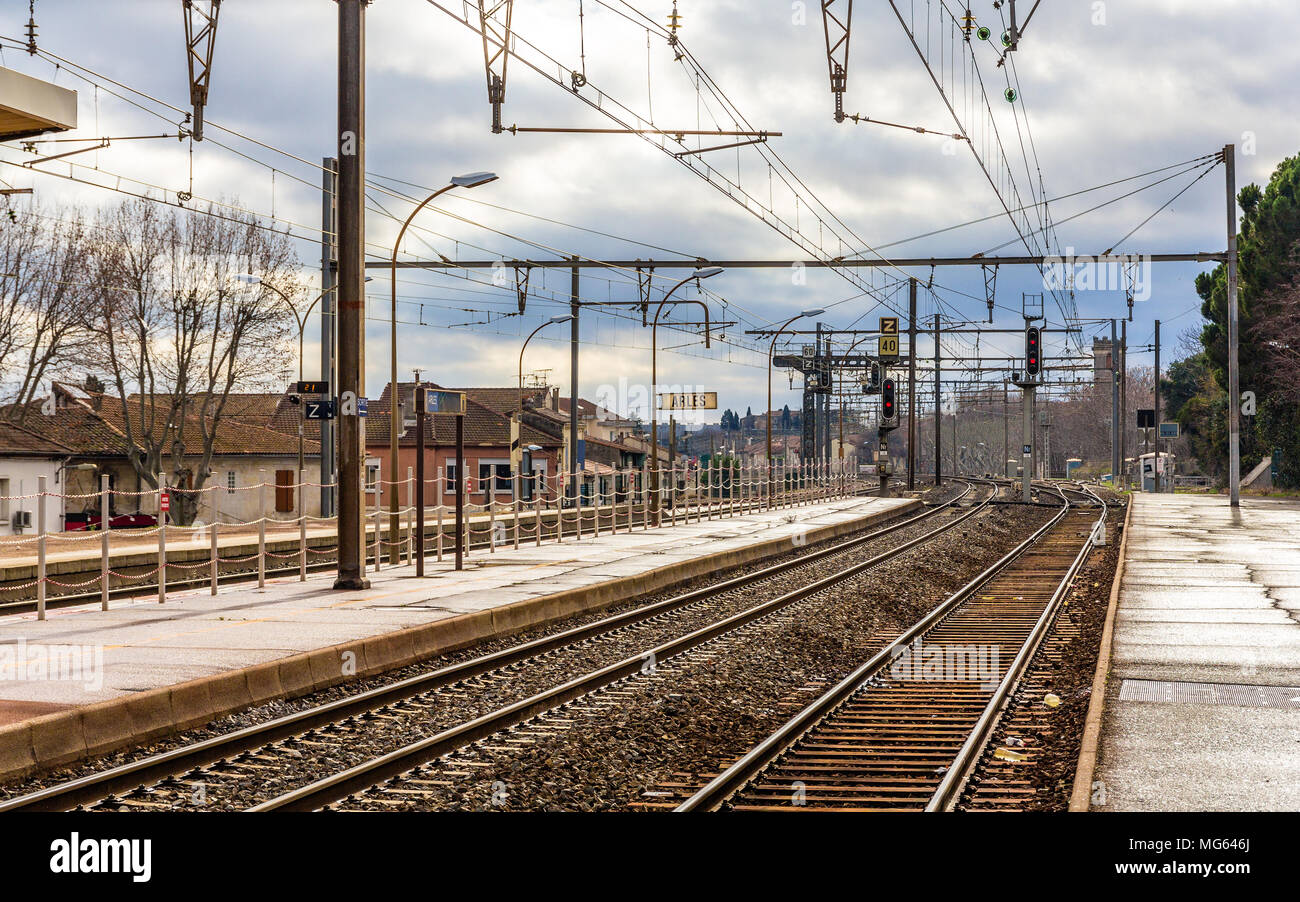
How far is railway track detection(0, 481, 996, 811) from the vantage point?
793 centimetres

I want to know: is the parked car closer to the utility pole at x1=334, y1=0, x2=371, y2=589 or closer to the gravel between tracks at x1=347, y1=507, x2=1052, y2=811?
the utility pole at x1=334, y1=0, x2=371, y2=589

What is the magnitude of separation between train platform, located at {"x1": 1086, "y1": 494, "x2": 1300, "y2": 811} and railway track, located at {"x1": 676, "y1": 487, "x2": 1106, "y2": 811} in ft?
3.45

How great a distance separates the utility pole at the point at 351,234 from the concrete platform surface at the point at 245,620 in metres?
1.81

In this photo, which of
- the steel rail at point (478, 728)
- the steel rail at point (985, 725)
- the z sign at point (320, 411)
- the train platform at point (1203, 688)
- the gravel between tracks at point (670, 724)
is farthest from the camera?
the z sign at point (320, 411)

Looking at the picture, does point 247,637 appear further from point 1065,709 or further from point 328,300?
point 328,300

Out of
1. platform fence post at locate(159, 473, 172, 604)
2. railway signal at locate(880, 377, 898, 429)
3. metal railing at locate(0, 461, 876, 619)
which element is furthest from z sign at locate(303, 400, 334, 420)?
railway signal at locate(880, 377, 898, 429)

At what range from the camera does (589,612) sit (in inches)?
741

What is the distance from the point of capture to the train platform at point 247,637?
958 cm

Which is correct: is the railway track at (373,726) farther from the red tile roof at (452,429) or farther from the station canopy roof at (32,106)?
the red tile roof at (452,429)

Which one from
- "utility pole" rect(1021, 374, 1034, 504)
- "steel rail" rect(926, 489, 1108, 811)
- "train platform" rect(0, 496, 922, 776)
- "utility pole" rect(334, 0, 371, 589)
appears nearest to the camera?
"steel rail" rect(926, 489, 1108, 811)

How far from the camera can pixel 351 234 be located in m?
17.3

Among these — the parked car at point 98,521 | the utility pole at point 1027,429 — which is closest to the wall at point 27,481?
the parked car at point 98,521

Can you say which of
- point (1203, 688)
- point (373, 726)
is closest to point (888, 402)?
point (1203, 688)

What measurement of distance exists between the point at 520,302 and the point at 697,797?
29.0 meters
